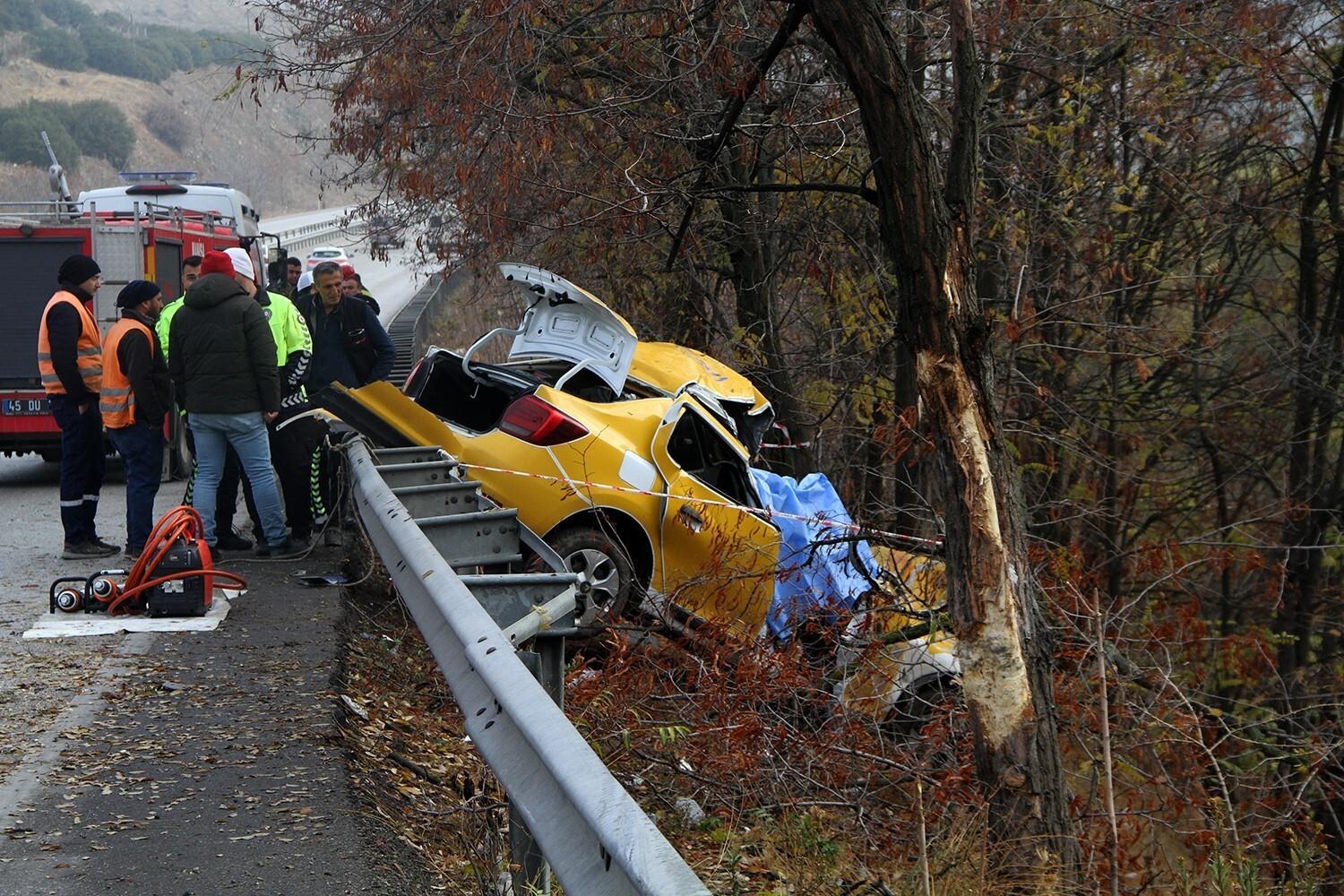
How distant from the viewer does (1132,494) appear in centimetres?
1534

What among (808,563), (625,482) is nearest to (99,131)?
(625,482)

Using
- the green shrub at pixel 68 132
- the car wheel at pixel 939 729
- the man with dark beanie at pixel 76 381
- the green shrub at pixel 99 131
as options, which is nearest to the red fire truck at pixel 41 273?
the man with dark beanie at pixel 76 381

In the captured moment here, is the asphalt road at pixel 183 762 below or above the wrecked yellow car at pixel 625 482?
below

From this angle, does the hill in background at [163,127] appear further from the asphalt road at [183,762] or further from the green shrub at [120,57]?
the asphalt road at [183,762]

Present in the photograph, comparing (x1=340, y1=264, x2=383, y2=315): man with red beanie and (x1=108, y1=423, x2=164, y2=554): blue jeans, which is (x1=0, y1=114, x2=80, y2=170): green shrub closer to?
(x1=340, y1=264, x2=383, y2=315): man with red beanie

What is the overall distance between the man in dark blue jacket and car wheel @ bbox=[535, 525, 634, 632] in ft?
10.1

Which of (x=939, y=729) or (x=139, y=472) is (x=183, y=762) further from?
Answer: (x=139, y=472)

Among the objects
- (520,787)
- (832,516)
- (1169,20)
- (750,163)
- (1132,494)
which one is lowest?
(1132,494)

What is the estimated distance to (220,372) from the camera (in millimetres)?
8469

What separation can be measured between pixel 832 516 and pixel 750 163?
373 cm

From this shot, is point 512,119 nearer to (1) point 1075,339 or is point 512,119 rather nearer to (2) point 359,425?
(2) point 359,425

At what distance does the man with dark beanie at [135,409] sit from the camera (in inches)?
349

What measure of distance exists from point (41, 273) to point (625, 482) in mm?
8286

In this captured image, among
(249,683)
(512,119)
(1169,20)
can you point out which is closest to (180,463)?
(512,119)
